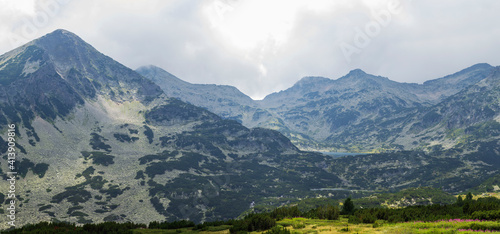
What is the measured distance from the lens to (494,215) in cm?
2844

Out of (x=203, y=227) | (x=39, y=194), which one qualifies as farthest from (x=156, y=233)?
(x=39, y=194)

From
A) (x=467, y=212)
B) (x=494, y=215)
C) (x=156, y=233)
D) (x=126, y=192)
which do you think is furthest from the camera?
(x=126, y=192)

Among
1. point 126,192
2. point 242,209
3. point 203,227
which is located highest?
point 203,227

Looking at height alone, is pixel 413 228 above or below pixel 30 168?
below

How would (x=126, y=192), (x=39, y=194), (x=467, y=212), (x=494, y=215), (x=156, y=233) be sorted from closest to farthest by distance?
(x=494, y=215), (x=156, y=233), (x=467, y=212), (x=39, y=194), (x=126, y=192)

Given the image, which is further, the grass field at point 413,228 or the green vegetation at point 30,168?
the green vegetation at point 30,168

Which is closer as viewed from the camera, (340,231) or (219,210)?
(340,231)

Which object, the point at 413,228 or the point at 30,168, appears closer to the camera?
the point at 413,228

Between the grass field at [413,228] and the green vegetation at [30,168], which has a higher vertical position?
the green vegetation at [30,168]

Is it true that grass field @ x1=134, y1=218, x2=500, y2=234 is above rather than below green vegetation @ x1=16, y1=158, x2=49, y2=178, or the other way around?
below

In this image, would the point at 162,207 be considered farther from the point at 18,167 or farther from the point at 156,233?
the point at 156,233

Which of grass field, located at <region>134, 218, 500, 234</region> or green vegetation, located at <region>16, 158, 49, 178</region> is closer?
grass field, located at <region>134, 218, 500, 234</region>

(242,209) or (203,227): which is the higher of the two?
(203,227)

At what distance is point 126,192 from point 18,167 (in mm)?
67983
